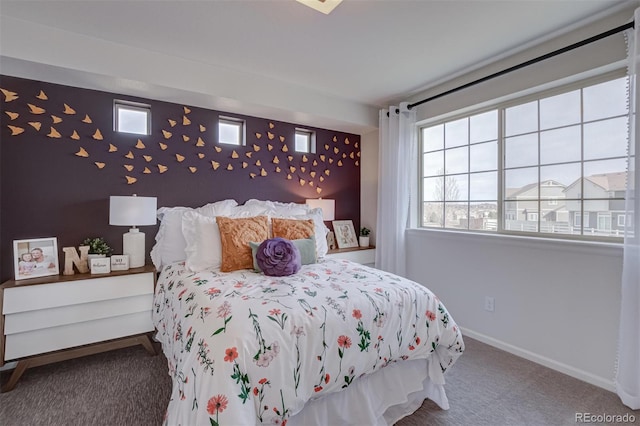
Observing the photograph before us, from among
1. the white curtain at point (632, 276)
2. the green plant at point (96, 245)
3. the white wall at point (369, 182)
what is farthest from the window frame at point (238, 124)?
the white curtain at point (632, 276)

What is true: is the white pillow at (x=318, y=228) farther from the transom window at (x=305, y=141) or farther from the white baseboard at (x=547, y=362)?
the white baseboard at (x=547, y=362)

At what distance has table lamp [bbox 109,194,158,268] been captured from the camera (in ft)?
7.58

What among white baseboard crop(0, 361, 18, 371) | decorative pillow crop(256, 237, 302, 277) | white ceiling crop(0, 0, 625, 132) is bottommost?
white baseboard crop(0, 361, 18, 371)

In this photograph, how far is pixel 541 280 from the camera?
92.4 inches

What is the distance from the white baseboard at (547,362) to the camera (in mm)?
2027

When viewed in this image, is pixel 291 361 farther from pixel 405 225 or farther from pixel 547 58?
pixel 547 58

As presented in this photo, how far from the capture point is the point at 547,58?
2.27 m

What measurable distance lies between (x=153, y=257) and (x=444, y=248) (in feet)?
9.15

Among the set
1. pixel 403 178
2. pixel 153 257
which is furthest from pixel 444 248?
pixel 153 257

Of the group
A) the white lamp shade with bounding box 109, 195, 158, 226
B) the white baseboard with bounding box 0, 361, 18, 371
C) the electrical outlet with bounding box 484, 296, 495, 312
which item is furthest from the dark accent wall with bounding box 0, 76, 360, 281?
the electrical outlet with bounding box 484, 296, 495, 312

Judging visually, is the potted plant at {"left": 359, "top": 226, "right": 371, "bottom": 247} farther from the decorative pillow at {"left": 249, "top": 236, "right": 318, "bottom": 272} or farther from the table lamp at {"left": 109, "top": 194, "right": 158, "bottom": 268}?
the table lamp at {"left": 109, "top": 194, "right": 158, "bottom": 268}

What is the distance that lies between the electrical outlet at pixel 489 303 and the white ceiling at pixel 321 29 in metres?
2.10

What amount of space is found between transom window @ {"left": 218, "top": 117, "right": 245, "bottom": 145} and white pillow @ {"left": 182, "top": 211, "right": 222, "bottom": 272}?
1062 millimetres

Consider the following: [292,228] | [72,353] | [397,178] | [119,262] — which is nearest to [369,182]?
[397,178]
